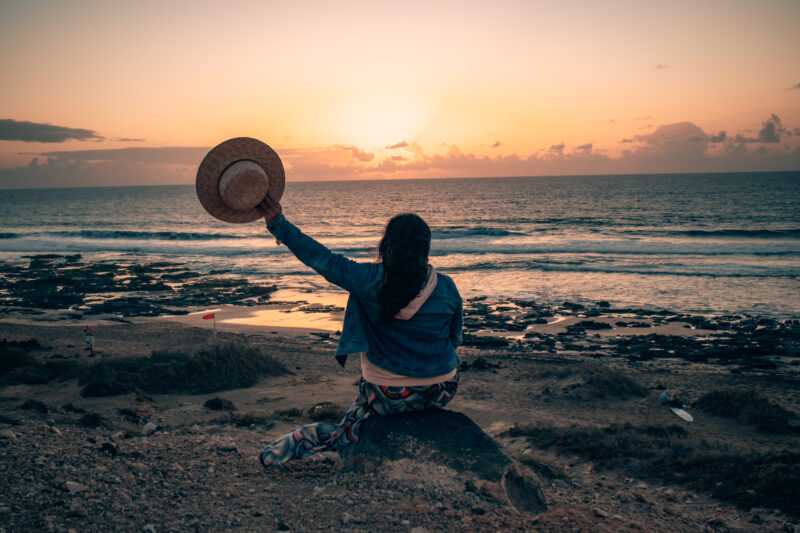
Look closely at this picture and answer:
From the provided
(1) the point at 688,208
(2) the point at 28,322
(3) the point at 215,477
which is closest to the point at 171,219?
(2) the point at 28,322

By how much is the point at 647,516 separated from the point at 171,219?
6899 cm

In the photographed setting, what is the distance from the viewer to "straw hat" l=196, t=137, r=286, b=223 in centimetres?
346

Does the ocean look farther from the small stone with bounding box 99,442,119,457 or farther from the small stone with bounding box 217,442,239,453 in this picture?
the small stone with bounding box 99,442,119,457

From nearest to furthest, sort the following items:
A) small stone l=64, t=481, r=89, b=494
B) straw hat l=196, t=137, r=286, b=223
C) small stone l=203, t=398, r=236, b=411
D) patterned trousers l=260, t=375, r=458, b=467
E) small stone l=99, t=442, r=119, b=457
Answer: straw hat l=196, t=137, r=286, b=223, patterned trousers l=260, t=375, r=458, b=467, small stone l=64, t=481, r=89, b=494, small stone l=99, t=442, r=119, b=457, small stone l=203, t=398, r=236, b=411

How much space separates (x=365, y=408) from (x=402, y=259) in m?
1.20

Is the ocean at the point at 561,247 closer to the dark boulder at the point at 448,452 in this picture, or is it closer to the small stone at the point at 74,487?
the dark boulder at the point at 448,452

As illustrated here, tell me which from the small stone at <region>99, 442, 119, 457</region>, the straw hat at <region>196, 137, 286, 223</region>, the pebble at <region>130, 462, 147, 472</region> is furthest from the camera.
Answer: the small stone at <region>99, 442, 119, 457</region>

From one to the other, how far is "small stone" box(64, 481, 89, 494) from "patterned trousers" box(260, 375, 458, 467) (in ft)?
5.02

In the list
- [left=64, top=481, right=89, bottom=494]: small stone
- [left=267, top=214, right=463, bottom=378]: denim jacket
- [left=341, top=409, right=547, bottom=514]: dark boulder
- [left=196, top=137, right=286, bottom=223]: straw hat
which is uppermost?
[left=196, top=137, right=286, bottom=223]: straw hat

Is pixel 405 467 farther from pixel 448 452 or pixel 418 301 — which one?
pixel 418 301

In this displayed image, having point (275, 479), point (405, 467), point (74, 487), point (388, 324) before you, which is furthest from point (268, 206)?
point (74, 487)

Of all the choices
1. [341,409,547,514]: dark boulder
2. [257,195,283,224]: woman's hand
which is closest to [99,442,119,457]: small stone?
[341,409,547,514]: dark boulder

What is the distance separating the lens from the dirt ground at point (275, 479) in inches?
164

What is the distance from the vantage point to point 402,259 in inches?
133
